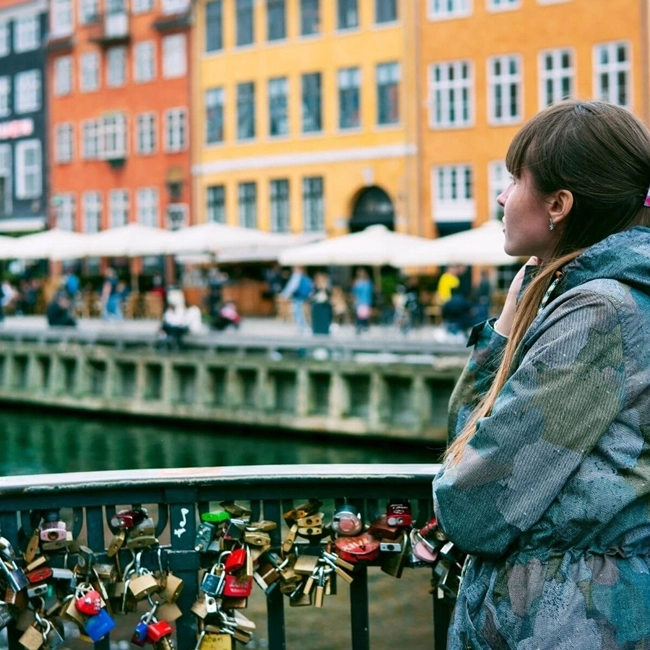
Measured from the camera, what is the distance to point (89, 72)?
41.1 metres

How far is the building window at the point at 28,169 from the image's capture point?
42.8m

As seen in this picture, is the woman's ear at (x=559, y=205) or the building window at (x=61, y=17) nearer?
the woman's ear at (x=559, y=205)

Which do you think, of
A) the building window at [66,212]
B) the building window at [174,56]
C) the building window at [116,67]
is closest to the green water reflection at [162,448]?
the building window at [174,56]

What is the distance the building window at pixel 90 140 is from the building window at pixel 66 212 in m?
1.58

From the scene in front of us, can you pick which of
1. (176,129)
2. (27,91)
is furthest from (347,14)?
(27,91)

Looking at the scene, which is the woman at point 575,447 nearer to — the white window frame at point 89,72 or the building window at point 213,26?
the building window at point 213,26

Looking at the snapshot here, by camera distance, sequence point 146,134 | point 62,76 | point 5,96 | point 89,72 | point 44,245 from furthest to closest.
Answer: point 5,96
point 62,76
point 89,72
point 146,134
point 44,245

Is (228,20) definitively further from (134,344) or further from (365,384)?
(365,384)

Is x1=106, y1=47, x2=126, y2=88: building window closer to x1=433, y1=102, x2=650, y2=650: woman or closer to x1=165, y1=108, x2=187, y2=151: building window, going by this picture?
x1=165, y1=108, x2=187, y2=151: building window

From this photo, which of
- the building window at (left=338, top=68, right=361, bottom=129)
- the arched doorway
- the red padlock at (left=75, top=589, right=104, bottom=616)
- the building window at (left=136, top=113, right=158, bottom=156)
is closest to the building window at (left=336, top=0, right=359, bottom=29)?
the building window at (left=338, top=68, right=361, bottom=129)

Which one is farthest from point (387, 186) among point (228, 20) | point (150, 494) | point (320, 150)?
point (150, 494)

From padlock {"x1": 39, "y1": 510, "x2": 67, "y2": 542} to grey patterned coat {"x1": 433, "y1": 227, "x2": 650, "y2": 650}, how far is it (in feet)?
4.42

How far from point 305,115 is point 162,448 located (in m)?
18.2

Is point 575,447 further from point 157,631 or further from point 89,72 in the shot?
point 89,72
